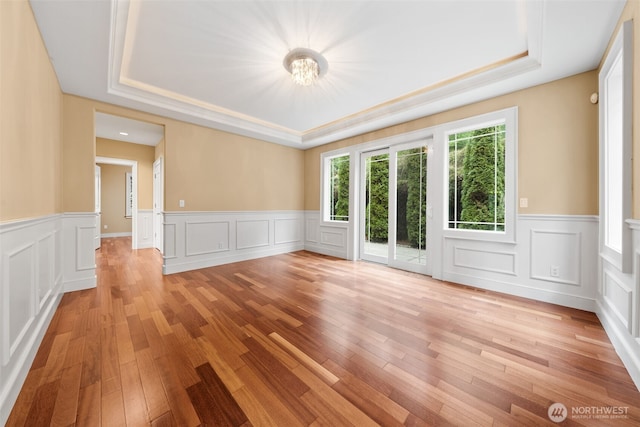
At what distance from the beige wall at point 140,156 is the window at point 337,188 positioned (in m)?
4.37

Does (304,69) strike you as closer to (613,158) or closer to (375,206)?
(375,206)

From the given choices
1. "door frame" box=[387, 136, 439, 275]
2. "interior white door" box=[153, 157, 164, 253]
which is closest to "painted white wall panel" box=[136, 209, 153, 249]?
"interior white door" box=[153, 157, 164, 253]

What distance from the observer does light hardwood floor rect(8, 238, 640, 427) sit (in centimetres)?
129

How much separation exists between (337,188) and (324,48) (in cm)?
319

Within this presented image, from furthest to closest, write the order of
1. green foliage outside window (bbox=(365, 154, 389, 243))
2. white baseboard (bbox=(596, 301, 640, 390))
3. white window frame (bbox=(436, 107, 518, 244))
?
1. green foliage outside window (bbox=(365, 154, 389, 243))
2. white window frame (bbox=(436, 107, 518, 244))
3. white baseboard (bbox=(596, 301, 640, 390))

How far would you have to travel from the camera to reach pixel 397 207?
4.25 meters

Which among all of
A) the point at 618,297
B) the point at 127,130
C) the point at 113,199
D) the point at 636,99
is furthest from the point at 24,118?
the point at 113,199

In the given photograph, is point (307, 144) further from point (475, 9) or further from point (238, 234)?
point (475, 9)

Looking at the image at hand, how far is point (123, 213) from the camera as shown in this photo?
7969mm

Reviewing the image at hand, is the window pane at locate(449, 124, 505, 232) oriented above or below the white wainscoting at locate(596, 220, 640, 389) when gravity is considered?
above

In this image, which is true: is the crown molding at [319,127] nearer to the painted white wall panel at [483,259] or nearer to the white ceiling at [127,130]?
the white ceiling at [127,130]

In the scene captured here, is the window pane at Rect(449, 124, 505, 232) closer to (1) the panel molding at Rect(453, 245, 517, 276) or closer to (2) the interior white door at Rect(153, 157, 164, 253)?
(1) the panel molding at Rect(453, 245, 517, 276)
